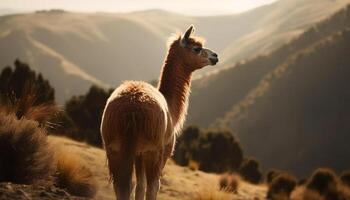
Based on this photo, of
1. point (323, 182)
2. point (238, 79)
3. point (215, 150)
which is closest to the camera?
point (323, 182)

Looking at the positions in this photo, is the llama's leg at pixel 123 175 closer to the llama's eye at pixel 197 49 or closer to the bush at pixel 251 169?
the llama's eye at pixel 197 49

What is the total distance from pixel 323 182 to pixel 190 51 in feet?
63.6

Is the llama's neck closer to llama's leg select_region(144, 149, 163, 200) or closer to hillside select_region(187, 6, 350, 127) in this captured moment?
llama's leg select_region(144, 149, 163, 200)

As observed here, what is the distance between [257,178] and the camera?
41.0 metres

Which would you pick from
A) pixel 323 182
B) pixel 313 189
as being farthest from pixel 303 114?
pixel 313 189

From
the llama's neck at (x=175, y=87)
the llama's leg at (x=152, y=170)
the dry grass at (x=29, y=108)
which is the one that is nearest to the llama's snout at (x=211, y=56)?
the llama's neck at (x=175, y=87)

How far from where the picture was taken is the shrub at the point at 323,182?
2662 cm

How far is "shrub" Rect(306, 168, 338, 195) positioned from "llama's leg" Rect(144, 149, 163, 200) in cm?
2024

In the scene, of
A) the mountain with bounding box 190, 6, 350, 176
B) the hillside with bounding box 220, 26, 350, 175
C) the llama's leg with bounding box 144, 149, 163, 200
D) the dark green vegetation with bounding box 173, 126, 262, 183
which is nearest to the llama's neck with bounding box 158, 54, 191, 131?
the llama's leg with bounding box 144, 149, 163, 200

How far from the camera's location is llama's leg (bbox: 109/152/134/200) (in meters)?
6.78

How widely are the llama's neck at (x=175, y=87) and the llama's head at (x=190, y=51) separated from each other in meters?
0.14

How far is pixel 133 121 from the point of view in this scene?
6.62m

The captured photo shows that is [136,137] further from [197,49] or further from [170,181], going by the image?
[170,181]

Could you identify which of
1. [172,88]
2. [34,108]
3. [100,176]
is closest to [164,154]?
[172,88]
